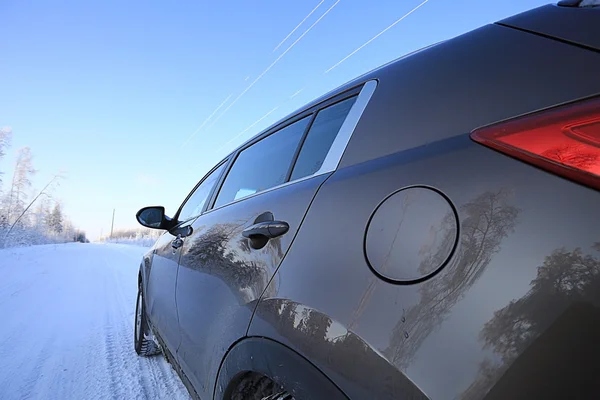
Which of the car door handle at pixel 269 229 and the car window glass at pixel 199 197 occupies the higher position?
the car window glass at pixel 199 197

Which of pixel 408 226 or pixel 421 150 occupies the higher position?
pixel 421 150

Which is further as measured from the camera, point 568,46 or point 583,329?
point 568,46

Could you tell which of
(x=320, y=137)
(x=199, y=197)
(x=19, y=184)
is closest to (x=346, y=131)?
(x=320, y=137)

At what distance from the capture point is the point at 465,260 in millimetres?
652

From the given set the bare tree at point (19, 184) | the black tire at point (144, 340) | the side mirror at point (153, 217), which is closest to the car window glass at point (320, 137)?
the side mirror at point (153, 217)

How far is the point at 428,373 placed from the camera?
0.63 meters

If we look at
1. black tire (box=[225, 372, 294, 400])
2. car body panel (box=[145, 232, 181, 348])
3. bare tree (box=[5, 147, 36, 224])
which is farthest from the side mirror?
bare tree (box=[5, 147, 36, 224])

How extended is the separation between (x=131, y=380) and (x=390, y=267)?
9.59 ft

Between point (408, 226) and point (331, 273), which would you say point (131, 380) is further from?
point (408, 226)

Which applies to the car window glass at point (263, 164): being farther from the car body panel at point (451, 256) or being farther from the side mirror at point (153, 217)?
the side mirror at point (153, 217)

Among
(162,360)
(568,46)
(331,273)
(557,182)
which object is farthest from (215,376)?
(162,360)

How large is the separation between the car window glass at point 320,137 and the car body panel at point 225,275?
11cm

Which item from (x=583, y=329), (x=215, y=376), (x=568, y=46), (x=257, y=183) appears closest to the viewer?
(x=583, y=329)

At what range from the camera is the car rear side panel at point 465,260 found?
21.3 inches
